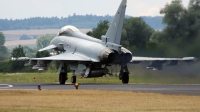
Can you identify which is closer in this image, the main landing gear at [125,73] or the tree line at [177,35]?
the main landing gear at [125,73]

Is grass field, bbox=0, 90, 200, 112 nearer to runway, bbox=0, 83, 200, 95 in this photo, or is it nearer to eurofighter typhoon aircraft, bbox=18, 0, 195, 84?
runway, bbox=0, 83, 200, 95

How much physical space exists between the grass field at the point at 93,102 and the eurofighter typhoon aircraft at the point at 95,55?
12.2 m

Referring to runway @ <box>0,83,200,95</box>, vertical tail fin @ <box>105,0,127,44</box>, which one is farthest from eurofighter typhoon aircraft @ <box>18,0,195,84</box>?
runway @ <box>0,83,200,95</box>

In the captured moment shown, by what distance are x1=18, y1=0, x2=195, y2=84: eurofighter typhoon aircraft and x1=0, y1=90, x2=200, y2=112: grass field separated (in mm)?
12181

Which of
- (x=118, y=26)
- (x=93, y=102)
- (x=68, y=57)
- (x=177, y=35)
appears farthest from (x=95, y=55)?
(x=93, y=102)

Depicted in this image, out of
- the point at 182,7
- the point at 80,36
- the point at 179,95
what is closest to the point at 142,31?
the point at 182,7

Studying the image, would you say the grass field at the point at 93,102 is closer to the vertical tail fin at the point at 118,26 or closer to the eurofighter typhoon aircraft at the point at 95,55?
the eurofighter typhoon aircraft at the point at 95,55

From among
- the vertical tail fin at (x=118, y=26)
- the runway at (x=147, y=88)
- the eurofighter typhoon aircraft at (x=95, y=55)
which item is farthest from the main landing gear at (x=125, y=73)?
the runway at (x=147, y=88)

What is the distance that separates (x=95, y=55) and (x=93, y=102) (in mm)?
19287

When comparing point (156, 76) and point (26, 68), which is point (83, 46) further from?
point (26, 68)

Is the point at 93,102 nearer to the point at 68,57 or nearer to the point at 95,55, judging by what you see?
the point at 95,55

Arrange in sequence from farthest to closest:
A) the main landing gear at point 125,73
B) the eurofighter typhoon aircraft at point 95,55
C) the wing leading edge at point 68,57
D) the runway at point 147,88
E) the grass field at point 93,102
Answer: the wing leading edge at point 68,57
the main landing gear at point 125,73
the eurofighter typhoon aircraft at point 95,55
the runway at point 147,88
the grass field at point 93,102

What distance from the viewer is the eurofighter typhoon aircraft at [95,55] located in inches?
1806

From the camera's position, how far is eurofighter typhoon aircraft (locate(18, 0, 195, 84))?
4588 cm
